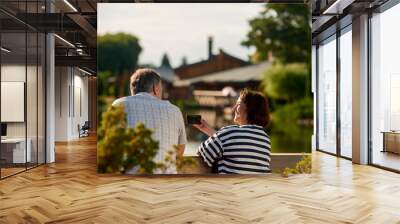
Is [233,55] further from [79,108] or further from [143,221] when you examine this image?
[79,108]

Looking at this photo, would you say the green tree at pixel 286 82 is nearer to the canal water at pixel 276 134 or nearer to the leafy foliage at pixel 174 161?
the canal water at pixel 276 134

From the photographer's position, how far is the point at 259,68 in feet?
19.1

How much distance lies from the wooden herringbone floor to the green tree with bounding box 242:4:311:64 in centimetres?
170

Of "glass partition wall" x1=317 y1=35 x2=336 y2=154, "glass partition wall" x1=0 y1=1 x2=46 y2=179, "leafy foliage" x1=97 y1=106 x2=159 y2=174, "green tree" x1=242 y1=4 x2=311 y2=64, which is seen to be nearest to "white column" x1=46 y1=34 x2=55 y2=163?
"glass partition wall" x1=0 y1=1 x2=46 y2=179

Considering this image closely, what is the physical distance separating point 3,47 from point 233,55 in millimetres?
3123

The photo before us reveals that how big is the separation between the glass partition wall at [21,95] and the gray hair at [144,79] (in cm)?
189

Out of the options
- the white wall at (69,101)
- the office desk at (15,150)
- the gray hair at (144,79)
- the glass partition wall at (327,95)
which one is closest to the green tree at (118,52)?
the gray hair at (144,79)

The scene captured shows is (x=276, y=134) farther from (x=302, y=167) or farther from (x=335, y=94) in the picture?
(x=335, y=94)

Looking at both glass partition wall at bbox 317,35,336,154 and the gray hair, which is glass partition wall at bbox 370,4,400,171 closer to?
glass partition wall at bbox 317,35,336,154

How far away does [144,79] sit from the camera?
5.68 meters

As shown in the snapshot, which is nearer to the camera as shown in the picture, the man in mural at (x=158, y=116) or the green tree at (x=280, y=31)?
the man in mural at (x=158, y=116)

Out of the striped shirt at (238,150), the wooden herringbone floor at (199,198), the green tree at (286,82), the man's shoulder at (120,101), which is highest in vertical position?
the green tree at (286,82)

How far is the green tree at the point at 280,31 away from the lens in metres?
5.79

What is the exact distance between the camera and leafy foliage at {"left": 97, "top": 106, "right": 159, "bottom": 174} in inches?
217
